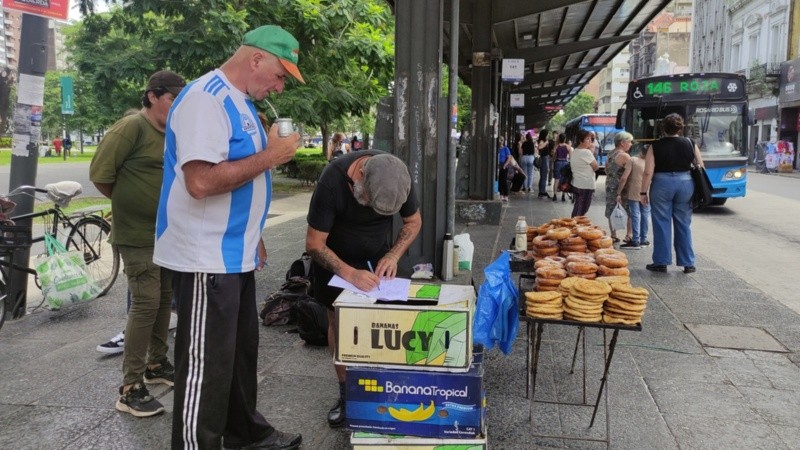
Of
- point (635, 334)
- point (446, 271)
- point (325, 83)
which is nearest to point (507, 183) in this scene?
point (325, 83)

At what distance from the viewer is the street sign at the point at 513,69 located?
14133 mm

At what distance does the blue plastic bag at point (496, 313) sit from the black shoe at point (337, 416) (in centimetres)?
87

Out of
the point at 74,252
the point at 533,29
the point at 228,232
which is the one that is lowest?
the point at 74,252

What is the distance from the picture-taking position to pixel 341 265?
10.4 feet

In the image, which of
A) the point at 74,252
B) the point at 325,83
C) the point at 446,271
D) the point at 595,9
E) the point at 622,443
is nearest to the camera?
the point at 622,443

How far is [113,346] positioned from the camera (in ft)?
15.4

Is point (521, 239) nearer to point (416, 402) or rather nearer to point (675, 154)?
point (416, 402)

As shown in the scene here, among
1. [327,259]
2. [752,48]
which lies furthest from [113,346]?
[752,48]

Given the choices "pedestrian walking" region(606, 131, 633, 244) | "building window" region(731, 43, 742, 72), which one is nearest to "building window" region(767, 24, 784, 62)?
"building window" region(731, 43, 742, 72)

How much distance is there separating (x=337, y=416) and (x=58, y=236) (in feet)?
12.4

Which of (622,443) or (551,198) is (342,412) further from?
(551,198)

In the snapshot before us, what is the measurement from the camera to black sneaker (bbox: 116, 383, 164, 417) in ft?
11.9

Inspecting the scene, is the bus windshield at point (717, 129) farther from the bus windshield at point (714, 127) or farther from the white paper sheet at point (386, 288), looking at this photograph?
the white paper sheet at point (386, 288)

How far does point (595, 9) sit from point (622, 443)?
40.5 feet
